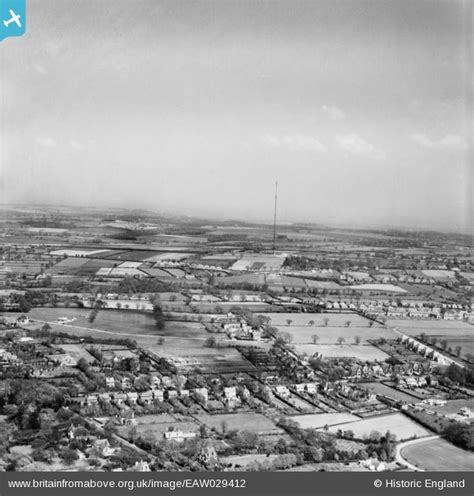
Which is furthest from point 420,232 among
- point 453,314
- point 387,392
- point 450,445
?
point 450,445

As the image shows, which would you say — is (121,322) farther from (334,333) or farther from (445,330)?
(445,330)

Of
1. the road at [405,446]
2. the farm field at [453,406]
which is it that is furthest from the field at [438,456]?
the farm field at [453,406]

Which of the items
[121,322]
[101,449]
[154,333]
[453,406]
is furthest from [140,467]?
[453,406]

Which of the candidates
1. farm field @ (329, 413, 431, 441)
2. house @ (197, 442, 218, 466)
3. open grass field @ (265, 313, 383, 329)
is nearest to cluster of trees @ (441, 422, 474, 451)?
farm field @ (329, 413, 431, 441)

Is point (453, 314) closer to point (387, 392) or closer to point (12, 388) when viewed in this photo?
point (387, 392)
